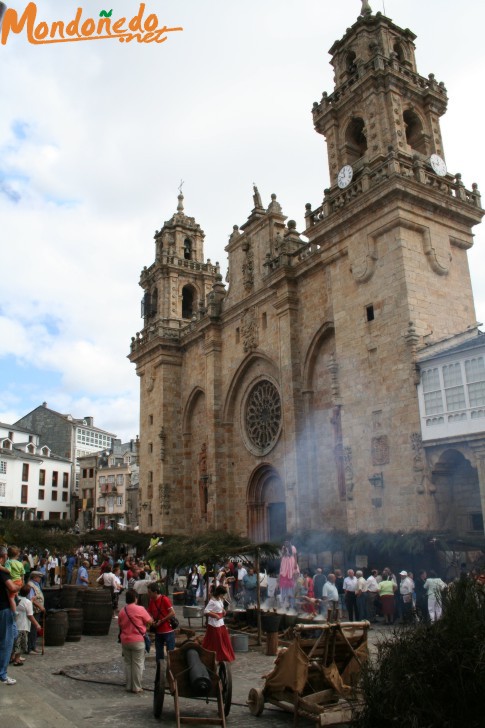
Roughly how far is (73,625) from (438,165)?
63.8 feet

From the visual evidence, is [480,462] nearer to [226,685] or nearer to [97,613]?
[97,613]

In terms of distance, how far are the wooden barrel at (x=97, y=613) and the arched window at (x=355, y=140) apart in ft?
61.5

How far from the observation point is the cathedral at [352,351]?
58.3 feet

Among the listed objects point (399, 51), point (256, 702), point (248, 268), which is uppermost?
point (399, 51)

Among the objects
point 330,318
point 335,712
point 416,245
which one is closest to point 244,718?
point 335,712

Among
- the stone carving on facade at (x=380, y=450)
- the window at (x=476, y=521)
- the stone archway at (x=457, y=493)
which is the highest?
the stone carving on facade at (x=380, y=450)

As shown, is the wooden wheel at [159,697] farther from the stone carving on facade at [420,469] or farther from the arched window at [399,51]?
the arched window at [399,51]

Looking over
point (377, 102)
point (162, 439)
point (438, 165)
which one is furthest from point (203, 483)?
point (377, 102)

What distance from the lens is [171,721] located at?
24.7ft

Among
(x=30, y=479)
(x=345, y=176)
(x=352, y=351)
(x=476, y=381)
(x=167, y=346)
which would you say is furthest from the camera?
(x=30, y=479)

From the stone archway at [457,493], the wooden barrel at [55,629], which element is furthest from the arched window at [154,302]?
the wooden barrel at [55,629]

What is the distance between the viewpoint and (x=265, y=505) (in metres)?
28.4

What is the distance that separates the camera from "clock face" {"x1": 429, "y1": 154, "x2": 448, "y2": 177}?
73.1ft

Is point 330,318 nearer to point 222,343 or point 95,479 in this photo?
point 222,343
